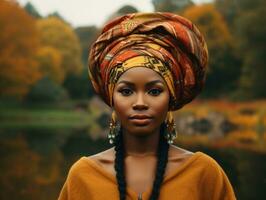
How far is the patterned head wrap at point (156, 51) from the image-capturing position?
11.3 ft

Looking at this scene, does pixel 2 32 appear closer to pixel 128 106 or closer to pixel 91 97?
pixel 91 97

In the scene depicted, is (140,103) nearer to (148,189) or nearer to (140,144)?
(140,144)

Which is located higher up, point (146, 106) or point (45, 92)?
point (146, 106)

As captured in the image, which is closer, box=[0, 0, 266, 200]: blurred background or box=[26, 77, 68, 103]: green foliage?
box=[0, 0, 266, 200]: blurred background

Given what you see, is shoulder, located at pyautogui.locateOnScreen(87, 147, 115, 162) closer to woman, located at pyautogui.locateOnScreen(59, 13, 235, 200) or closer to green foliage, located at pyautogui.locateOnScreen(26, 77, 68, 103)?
woman, located at pyautogui.locateOnScreen(59, 13, 235, 200)

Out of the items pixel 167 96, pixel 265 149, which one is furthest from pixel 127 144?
pixel 265 149

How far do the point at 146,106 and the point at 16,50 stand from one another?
41099 mm

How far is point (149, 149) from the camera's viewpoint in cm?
361

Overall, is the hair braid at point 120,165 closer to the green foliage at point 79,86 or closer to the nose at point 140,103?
the nose at point 140,103

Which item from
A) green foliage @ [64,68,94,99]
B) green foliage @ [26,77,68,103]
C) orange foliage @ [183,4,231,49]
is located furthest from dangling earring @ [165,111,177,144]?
green foliage @ [64,68,94,99]

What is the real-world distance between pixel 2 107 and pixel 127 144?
143 feet

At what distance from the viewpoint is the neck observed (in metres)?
3.57

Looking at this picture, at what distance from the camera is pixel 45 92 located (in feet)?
156

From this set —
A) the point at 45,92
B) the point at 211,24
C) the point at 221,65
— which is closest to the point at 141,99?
the point at 221,65
